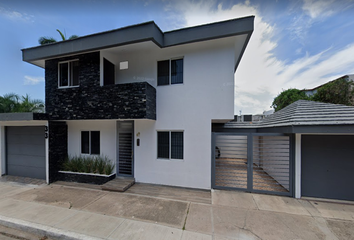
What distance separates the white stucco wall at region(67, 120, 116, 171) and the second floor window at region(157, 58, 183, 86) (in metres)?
Result: 3.16

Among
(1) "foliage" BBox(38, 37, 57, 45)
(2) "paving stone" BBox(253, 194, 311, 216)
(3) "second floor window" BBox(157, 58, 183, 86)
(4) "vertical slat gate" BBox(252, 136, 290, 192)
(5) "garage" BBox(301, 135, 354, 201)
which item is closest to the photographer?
(2) "paving stone" BBox(253, 194, 311, 216)

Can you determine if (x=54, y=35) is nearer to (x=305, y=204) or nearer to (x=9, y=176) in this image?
(x=9, y=176)

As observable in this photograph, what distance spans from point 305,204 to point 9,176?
13.1 m

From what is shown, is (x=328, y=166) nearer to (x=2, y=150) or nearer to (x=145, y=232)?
(x=145, y=232)

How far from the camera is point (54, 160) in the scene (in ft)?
20.6

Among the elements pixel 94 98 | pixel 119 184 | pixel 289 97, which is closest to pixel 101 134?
pixel 94 98

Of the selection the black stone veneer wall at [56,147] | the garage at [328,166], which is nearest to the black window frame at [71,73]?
the black stone veneer wall at [56,147]

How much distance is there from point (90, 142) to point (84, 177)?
5.48 ft

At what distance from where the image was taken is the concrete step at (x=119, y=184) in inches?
207

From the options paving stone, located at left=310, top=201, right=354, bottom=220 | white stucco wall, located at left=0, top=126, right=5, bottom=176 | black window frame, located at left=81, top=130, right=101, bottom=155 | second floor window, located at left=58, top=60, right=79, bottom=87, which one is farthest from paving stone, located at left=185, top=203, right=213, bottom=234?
white stucco wall, located at left=0, top=126, right=5, bottom=176

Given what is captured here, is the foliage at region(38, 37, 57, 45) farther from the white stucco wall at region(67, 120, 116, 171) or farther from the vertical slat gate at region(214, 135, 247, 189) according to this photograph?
the vertical slat gate at region(214, 135, 247, 189)

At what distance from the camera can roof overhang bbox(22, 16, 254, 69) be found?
16.5ft

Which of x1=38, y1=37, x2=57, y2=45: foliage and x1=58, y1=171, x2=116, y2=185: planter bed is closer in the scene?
x1=58, y1=171, x2=116, y2=185: planter bed

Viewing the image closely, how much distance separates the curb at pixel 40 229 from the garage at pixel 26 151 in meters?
3.54
